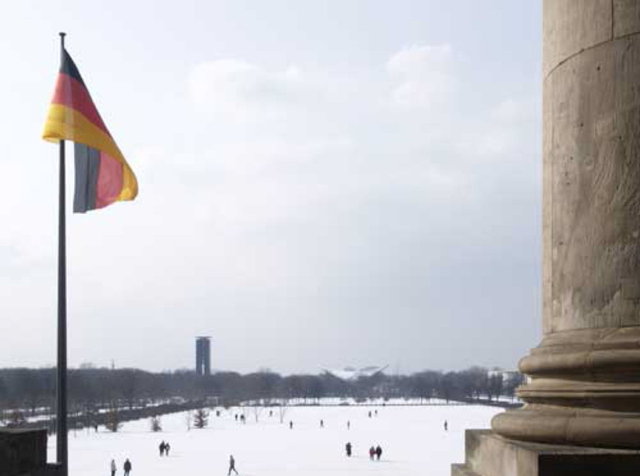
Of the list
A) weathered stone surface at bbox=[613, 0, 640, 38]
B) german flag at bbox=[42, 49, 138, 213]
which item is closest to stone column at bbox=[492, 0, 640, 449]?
weathered stone surface at bbox=[613, 0, 640, 38]

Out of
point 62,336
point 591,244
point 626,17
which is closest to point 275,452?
point 62,336

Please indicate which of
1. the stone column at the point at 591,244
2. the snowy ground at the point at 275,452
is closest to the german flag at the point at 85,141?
the stone column at the point at 591,244

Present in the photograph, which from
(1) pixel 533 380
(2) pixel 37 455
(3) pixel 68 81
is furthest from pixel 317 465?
(1) pixel 533 380

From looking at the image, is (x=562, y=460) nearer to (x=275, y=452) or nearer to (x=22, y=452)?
(x=22, y=452)

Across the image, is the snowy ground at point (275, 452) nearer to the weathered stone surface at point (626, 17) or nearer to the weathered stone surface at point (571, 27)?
the weathered stone surface at point (571, 27)

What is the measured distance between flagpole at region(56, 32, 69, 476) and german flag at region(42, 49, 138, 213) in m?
0.72

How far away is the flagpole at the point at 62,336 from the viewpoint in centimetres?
1105

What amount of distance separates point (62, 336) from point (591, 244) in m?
8.33

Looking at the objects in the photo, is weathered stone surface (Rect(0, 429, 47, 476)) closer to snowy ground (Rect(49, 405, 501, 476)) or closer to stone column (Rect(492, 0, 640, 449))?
stone column (Rect(492, 0, 640, 449))

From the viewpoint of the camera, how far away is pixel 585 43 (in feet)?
18.7

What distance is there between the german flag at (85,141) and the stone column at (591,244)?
9720 millimetres

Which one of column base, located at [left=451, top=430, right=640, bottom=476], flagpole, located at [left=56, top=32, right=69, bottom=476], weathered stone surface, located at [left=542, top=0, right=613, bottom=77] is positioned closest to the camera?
column base, located at [left=451, top=430, right=640, bottom=476]

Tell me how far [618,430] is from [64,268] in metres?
9.01

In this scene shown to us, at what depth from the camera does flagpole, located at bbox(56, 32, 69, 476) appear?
1105 cm
